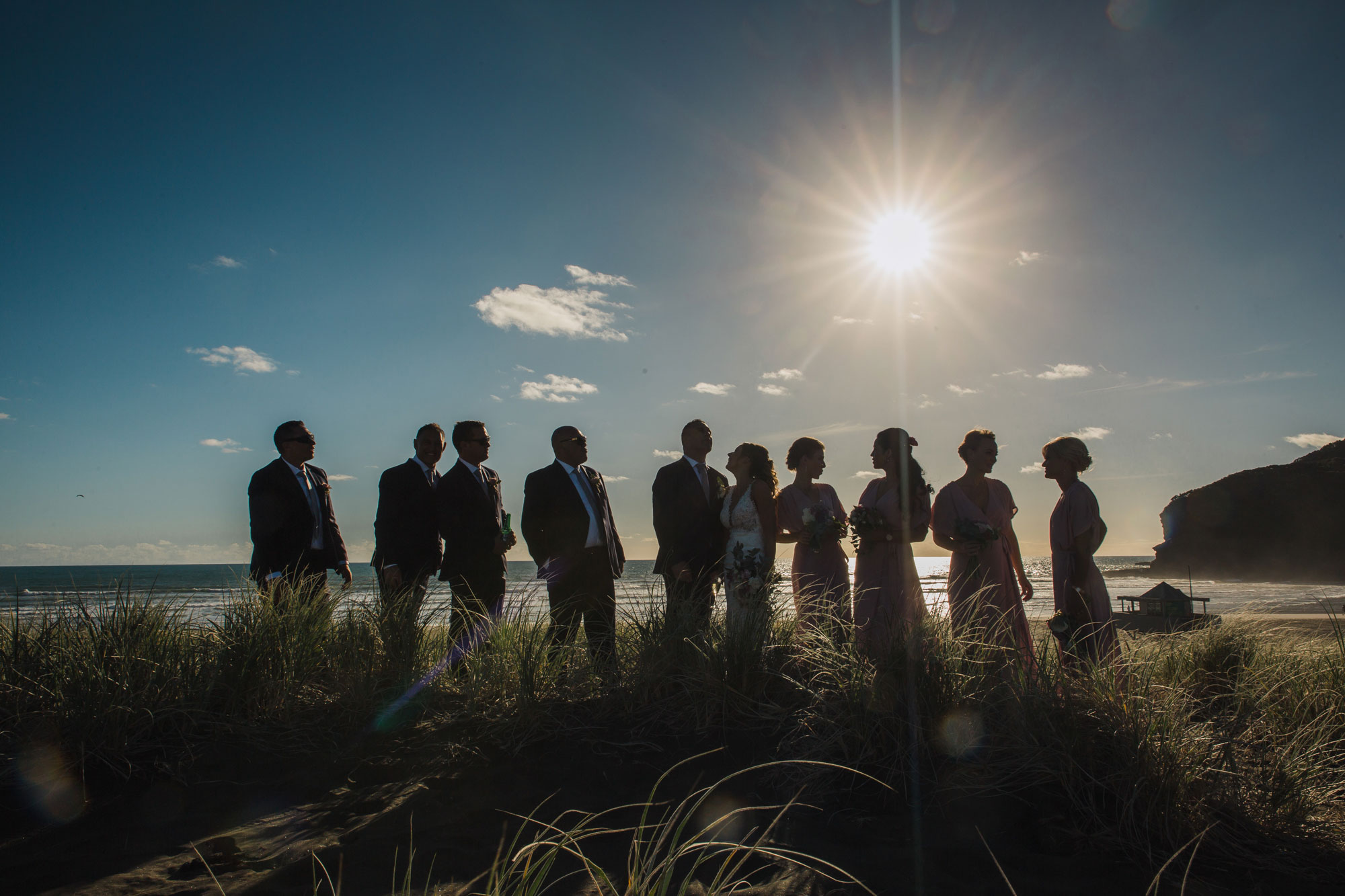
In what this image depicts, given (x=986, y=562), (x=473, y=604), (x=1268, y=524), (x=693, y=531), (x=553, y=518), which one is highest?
(x=553, y=518)

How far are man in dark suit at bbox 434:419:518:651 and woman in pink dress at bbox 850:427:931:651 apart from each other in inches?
109

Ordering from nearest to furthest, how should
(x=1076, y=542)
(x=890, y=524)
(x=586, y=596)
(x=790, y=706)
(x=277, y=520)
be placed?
(x=790, y=706)
(x=1076, y=542)
(x=277, y=520)
(x=890, y=524)
(x=586, y=596)

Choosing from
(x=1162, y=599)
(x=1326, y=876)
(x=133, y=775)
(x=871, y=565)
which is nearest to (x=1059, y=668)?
(x=1326, y=876)

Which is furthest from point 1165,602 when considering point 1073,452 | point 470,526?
point 470,526

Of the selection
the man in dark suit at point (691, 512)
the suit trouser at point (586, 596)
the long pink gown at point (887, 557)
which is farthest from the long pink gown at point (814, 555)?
the suit trouser at point (586, 596)

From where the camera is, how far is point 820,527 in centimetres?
503

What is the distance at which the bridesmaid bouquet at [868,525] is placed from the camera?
474 cm

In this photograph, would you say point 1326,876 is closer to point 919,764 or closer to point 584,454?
point 919,764

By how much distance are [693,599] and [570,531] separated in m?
1.19

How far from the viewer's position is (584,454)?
17.1 feet

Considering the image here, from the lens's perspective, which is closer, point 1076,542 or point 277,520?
point 1076,542

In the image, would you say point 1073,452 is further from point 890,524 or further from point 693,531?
point 693,531

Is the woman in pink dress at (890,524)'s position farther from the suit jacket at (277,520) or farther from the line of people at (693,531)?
the suit jacket at (277,520)

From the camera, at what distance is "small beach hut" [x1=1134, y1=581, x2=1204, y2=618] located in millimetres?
12992
